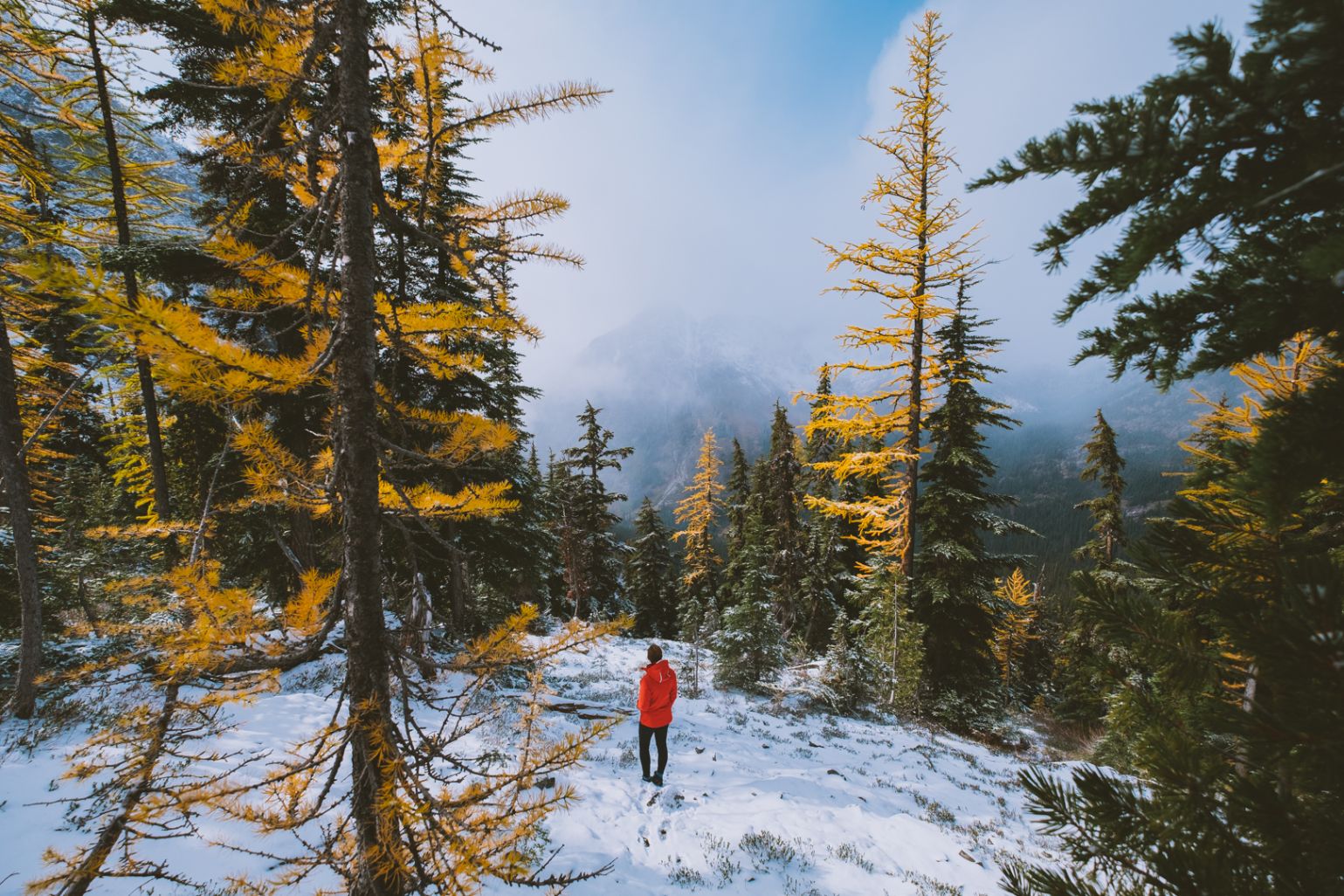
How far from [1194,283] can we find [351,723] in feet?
14.1

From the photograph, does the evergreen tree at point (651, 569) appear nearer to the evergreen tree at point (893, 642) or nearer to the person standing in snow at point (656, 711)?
the evergreen tree at point (893, 642)

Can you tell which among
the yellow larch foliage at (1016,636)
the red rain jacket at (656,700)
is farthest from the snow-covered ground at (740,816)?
the yellow larch foliage at (1016,636)

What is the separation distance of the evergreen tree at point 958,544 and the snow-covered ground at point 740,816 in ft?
14.1

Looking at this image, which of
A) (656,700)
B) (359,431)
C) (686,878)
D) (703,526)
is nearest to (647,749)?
(656,700)

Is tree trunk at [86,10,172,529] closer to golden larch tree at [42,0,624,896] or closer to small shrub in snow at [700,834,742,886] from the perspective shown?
golden larch tree at [42,0,624,896]

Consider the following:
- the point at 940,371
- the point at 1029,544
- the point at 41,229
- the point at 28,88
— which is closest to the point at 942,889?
the point at 940,371

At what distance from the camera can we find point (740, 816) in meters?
6.27

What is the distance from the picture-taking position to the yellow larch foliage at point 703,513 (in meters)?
33.4

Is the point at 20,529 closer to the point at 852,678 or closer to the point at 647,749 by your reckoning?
the point at 647,749

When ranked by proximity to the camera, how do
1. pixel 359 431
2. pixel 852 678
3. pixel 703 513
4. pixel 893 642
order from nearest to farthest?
pixel 359 431 < pixel 893 642 < pixel 852 678 < pixel 703 513

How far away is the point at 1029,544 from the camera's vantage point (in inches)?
5512

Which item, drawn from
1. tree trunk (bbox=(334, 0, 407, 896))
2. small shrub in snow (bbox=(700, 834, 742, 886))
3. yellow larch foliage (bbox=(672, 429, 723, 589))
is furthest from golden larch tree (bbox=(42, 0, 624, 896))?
yellow larch foliage (bbox=(672, 429, 723, 589))

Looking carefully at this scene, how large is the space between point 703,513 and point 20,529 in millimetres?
28898

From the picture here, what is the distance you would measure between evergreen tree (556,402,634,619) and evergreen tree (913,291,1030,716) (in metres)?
13.3
